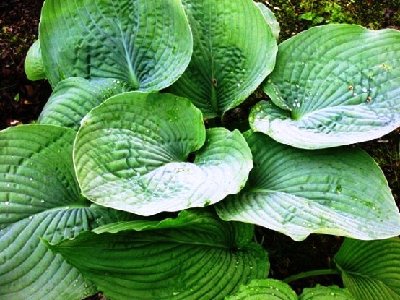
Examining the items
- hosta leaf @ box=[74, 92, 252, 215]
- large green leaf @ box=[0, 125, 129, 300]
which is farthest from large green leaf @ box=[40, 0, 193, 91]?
large green leaf @ box=[0, 125, 129, 300]

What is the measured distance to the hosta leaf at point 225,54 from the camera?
156 cm

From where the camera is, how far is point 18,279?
53.2 inches

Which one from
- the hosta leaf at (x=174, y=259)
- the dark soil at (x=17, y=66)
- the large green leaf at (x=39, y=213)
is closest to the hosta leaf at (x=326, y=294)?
the hosta leaf at (x=174, y=259)

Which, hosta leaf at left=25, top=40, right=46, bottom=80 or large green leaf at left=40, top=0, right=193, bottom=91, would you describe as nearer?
large green leaf at left=40, top=0, right=193, bottom=91

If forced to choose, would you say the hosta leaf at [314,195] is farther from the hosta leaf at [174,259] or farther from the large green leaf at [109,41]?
the large green leaf at [109,41]

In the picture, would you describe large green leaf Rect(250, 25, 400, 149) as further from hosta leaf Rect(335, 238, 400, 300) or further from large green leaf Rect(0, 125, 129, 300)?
large green leaf Rect(0, 125, 129, 300)

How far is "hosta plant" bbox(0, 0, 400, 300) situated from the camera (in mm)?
1304

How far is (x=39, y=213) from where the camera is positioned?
1.40 meters

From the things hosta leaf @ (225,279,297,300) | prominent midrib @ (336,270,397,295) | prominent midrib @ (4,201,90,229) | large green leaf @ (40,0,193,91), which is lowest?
prominent midrib @ (336,270,397,295)

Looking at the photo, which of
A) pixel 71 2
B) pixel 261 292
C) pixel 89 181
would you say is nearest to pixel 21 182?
pixel 89 181

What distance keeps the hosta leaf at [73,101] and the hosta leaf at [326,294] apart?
0.72 metres

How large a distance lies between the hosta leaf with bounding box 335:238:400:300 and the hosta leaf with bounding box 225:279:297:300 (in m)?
0.24

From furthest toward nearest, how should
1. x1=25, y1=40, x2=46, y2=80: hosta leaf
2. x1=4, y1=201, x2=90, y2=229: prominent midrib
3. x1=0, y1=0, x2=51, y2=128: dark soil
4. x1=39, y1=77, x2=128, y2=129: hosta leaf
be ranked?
1. x1=0, y1=0, x2=51, y2=128: dark soil
2. x1=25, y1=40, x2=46, y2=80: hosta leaf
3. x1=39, y1=77, x2=128, y2=129: hosta leaf
4. x1=4, y1=201, x2=90, y2=229: prominent midrib

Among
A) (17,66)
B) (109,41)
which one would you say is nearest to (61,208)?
(109,41)
